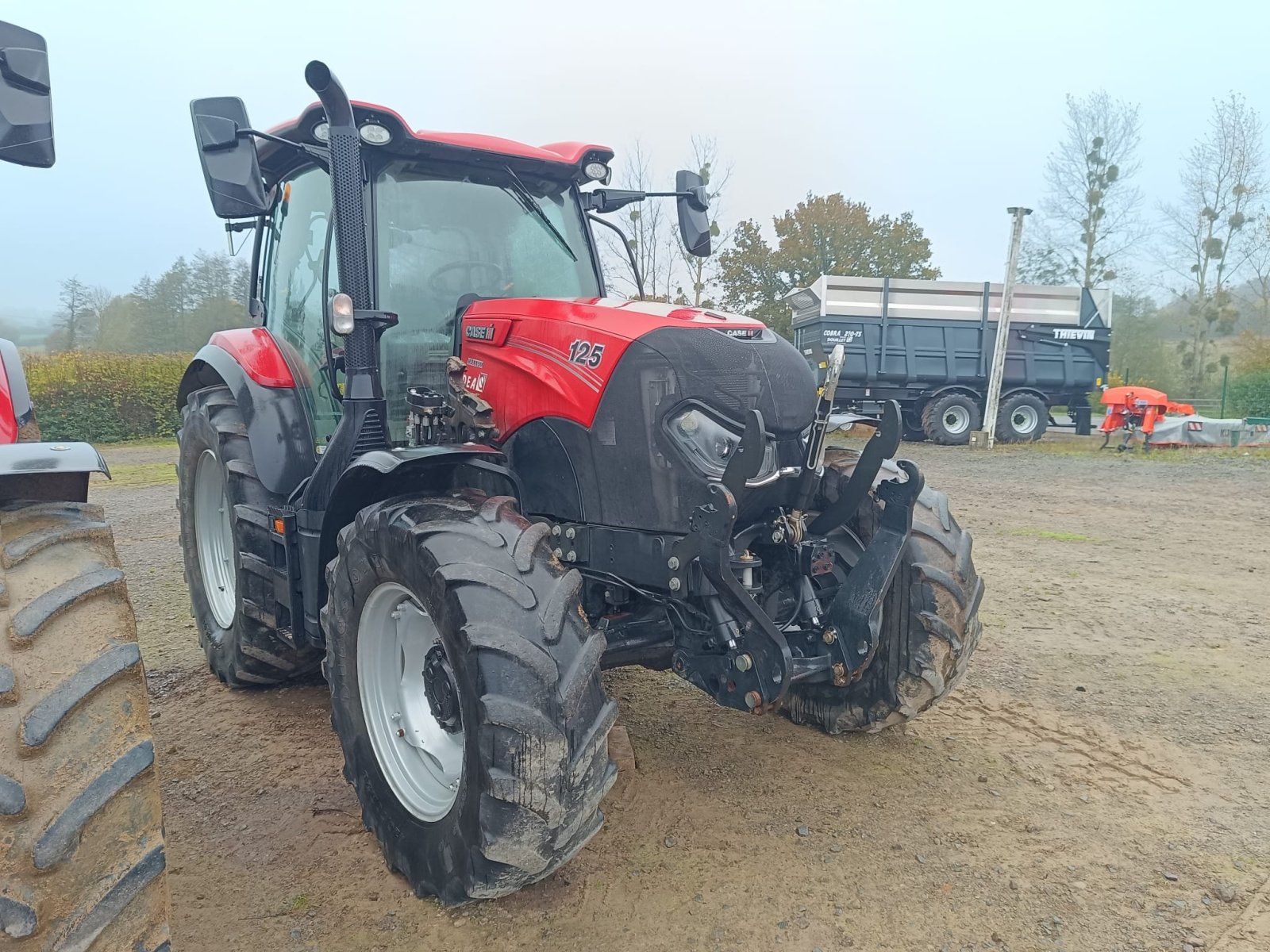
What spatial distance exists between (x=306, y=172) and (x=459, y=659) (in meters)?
2.43

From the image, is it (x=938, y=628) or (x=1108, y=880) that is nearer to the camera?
(x=1108, y=880)

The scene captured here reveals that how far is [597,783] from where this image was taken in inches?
85.0

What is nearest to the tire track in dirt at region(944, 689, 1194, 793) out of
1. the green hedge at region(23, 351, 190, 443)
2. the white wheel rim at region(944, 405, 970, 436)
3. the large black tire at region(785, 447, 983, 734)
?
the large black tire at region(785, 447, 983, 734)

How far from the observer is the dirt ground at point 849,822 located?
2336 millimetres

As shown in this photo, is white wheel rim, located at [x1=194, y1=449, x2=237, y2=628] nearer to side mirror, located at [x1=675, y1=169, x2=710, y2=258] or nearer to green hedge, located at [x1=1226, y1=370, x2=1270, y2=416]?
side mirror, located at [x1=675, y1=169, x2=710, y2=258]

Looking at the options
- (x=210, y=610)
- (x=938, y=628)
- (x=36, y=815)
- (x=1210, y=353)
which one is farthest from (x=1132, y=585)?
(x=1210, y=353)

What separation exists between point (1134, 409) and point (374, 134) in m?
15.0

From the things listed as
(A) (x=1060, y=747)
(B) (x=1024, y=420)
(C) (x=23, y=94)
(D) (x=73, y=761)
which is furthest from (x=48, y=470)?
(B) (x=1024, y=420)

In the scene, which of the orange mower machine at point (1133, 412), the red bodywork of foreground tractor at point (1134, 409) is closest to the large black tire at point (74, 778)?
the orange mower machine at point (1133, 412)

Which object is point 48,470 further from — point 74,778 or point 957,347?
point 957,347

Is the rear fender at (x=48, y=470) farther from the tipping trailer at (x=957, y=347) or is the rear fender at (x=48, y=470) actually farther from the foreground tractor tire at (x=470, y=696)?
the tipping trailer at (x=957, y=347)

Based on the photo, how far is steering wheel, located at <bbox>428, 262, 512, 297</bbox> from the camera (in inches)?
130

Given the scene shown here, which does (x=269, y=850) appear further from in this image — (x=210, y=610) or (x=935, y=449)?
(x=935, y=449)

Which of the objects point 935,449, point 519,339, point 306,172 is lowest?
point 935,449
